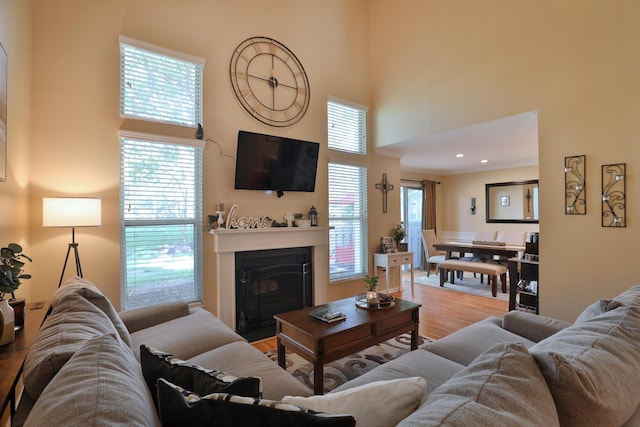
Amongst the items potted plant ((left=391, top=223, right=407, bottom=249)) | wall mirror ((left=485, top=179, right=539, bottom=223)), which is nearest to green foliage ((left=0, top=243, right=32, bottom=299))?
potted plant ((left=391, top=223, right=407, bottom=249))

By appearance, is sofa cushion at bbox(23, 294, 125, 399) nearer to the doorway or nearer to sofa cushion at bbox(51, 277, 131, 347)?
sofa cushion at bbox(51, 277, 131, 347)

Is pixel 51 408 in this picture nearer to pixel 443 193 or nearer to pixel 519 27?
pixel 519 27

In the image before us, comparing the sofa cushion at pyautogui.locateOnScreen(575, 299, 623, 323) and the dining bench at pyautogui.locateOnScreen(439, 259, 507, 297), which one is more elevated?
the sofa cushion at pyautogui.locateOnScreen(575, 299, 623, 323)

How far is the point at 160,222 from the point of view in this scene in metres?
2.99

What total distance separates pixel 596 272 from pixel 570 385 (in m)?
2.77

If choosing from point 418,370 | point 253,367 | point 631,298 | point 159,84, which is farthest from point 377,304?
point 159,84

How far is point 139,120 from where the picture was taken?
2879mm

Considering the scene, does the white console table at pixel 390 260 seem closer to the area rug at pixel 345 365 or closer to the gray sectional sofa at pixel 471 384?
the area rug at pixel 345 365

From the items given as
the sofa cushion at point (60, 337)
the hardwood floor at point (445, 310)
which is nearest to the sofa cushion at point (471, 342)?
the hardwood floor at point (445, 310)

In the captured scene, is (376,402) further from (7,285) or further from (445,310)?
(445,310)

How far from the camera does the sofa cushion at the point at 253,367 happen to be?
4.80 ft

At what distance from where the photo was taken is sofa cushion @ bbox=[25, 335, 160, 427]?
62 centimetres

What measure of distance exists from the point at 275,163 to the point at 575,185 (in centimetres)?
306

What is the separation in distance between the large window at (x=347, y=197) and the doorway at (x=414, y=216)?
285cm
